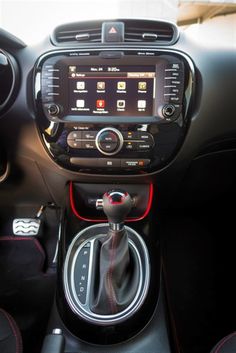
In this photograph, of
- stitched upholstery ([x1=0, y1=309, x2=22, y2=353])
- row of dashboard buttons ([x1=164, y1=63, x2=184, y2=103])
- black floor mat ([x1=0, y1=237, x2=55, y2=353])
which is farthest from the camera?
black floor mat ([x1=0, y1=237, x2=55, y2=353])

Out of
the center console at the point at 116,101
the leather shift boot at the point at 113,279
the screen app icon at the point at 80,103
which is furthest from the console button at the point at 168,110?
the leather shift boot at the point at 113,279

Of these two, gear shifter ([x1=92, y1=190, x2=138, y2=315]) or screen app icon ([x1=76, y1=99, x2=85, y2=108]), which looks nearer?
gear shifter ([x1=92, y1=190, x2=138, y2=315])

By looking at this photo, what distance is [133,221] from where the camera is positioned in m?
1.04

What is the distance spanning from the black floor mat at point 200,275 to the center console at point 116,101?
0.53 metres

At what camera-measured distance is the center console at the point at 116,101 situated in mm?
940

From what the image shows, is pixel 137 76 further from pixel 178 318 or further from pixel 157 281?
pixel 178 318

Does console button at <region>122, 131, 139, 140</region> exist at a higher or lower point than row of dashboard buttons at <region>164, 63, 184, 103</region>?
lower

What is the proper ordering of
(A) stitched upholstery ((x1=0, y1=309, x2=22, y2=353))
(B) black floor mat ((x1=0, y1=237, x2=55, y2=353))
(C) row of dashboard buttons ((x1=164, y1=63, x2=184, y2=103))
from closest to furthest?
1. (A) stitched upholstery ((x1=0, y1=309, x2=22, y2=353))
2. (C) row of dashboard buttons ((x1=164, y1=63, x2=184, y2=103))
3. (B) black floor mat ((x1=0, y1=237, x2=55, y2=353))

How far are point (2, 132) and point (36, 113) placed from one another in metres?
0.13

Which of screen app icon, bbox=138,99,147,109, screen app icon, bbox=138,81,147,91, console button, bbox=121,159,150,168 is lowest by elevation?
console button, bbox=121,159,150,168

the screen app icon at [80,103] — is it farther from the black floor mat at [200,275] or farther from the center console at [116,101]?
the black floor mat at [200,275]

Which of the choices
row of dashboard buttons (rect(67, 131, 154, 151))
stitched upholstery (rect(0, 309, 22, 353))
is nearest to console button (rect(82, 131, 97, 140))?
row of dashboard buttons (rect(67, 131, 154, 151))

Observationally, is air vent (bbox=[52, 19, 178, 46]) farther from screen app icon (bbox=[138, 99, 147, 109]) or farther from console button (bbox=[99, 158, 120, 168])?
console button (bbox=[99, 158, 120, 168])

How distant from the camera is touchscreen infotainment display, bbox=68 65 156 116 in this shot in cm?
94
